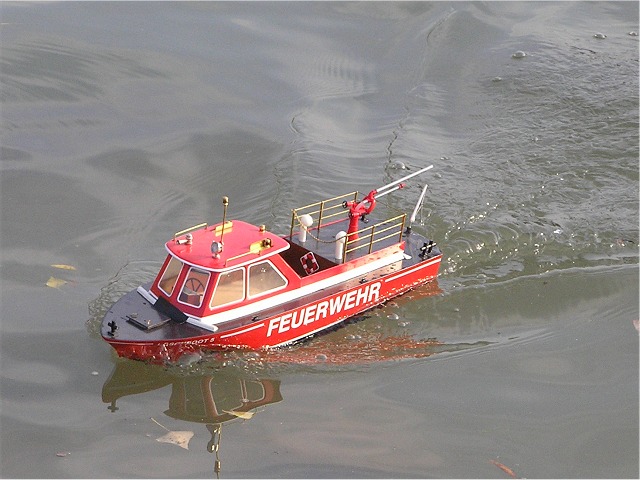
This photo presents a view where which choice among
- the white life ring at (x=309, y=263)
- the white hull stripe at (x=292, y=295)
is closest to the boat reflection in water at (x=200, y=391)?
the white hull stripe at (x=292, y=295)

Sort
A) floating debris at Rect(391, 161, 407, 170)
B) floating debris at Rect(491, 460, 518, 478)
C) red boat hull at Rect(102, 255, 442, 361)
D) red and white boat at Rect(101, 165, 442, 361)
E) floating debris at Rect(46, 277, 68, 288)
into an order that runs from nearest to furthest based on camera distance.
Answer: floating debris at Rect(491, 460, 518, 478) → red boat hull at Rect(102, 255, 442, 361) → red and white boat at Rect(101, 165, 442, 361) → floating debris at Rect(46, 277, 68, 288) → floating debris at Rect(391, 161, 407, 170)

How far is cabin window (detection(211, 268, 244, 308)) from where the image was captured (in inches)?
534

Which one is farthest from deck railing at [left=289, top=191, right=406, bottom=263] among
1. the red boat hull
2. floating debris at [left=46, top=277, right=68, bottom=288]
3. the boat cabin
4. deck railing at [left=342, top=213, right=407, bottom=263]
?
floating debris at [left=46, top=277, right=68, bottom=288]

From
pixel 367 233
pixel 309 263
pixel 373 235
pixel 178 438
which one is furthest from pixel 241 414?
pixel 367 233

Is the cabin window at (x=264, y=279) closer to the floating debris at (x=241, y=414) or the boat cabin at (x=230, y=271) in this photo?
the boat cabin at (x=230, y=271)

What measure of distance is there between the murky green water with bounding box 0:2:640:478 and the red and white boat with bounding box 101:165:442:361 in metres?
0.40

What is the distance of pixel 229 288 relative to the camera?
13.7 metres

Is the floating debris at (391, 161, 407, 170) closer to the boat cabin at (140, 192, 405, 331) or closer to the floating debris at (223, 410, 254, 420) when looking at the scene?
the boat cabin at (140, 192, 405, 331)

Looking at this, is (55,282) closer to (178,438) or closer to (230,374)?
(230,374)

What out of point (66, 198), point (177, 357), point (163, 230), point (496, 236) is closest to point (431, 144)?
point (496, 236)

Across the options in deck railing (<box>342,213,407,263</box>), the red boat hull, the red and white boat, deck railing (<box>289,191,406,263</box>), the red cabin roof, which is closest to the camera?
the red boat hull

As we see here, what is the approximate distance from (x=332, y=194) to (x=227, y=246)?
4914 millimetres

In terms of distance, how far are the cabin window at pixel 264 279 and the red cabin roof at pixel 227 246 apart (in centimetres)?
19

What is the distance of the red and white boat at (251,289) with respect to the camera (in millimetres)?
13422
